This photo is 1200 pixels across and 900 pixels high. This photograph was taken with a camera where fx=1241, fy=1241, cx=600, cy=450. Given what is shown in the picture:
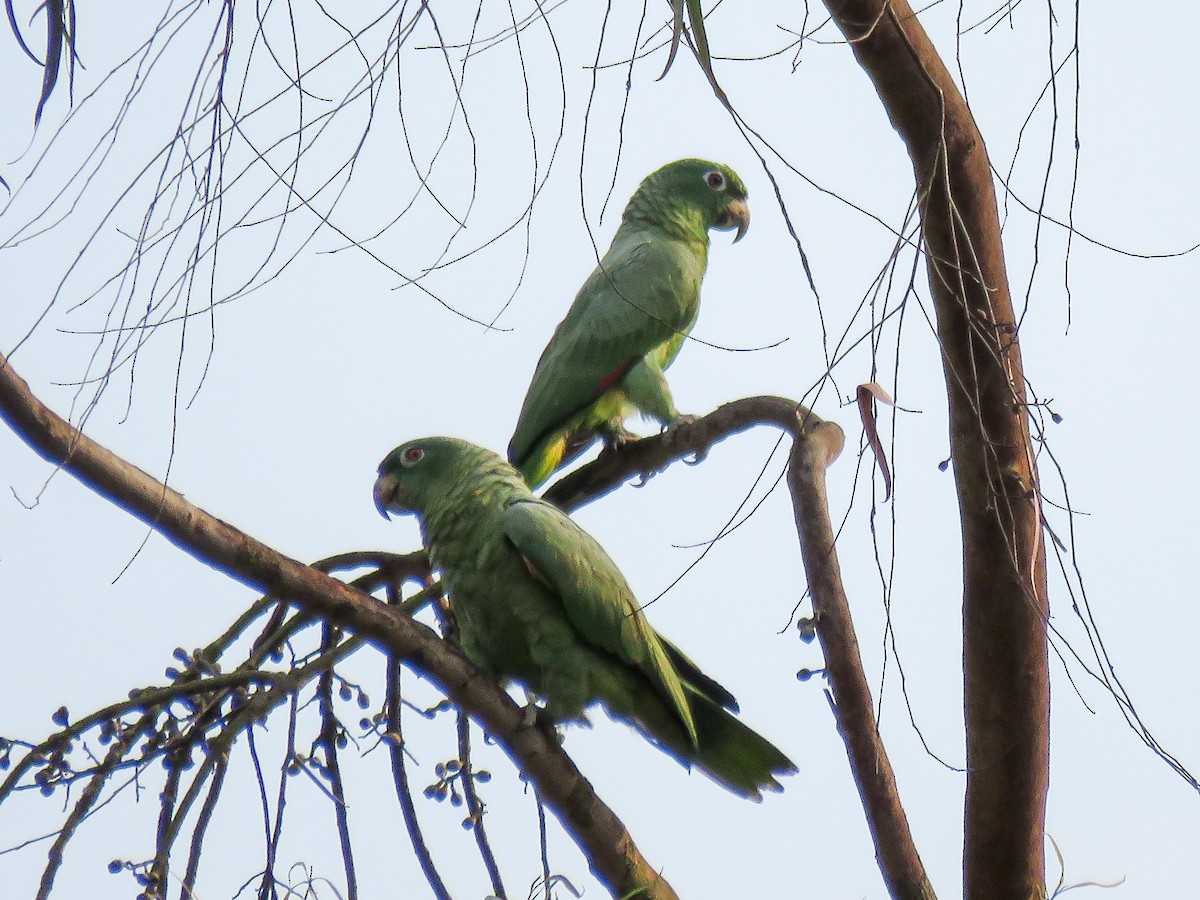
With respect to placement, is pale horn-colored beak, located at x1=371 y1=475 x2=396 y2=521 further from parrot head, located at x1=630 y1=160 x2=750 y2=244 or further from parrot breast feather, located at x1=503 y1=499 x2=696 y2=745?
parrot head, located at x1=630 y1=160 x2=750 y2=244

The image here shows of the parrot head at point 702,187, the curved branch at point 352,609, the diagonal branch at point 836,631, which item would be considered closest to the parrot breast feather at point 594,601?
the diagonal branch at point 836,631

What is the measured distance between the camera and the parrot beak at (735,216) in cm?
520

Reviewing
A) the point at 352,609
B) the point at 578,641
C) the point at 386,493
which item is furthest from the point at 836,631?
the point at 386,493

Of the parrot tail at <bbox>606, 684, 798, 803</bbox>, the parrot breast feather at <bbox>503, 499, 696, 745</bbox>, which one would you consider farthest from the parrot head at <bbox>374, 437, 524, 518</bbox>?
the parrot tail at <bbox>606, 684, 798, 803</bbox>

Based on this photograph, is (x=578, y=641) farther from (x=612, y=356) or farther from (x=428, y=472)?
(x=612, y=356)

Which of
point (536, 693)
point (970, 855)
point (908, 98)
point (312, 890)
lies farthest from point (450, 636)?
point (908, 98)

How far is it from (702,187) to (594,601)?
269 cm

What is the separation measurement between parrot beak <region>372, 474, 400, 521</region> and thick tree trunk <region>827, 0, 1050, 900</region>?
76.1 inches

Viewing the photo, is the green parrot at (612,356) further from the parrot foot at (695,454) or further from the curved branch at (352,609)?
the curved branch at (352,609)

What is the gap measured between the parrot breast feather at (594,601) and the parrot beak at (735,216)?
256cm

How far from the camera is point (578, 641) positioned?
2.95m

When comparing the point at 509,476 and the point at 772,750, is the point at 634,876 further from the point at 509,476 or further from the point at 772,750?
the point at 509,476

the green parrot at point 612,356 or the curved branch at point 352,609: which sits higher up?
the green parrot at point 612,356

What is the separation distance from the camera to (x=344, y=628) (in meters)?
2.04
